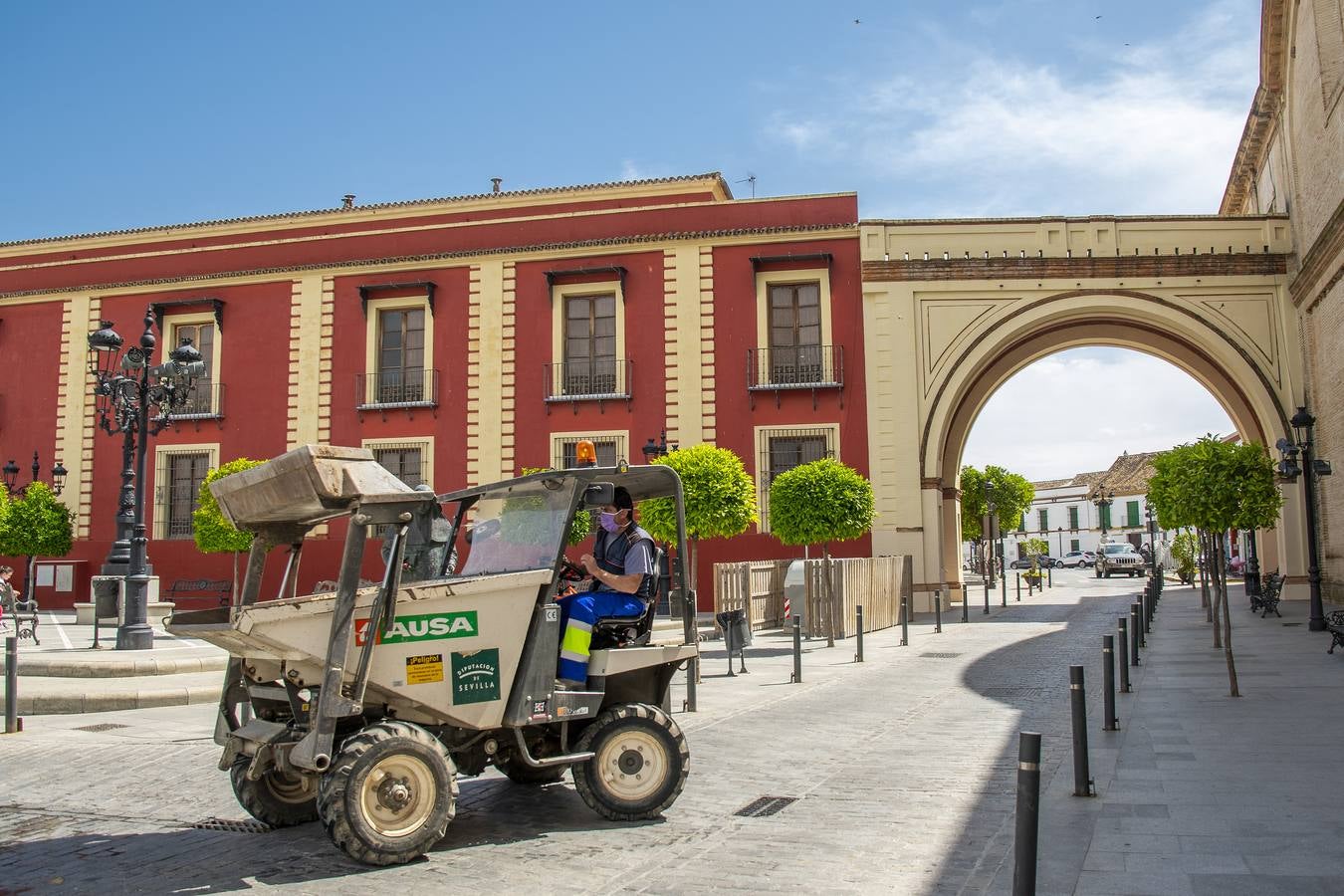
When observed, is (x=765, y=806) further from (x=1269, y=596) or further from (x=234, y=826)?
(x=1269, y=596)

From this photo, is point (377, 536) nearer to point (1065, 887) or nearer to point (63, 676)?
point (1065, 887)

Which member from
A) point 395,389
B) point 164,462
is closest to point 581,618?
point 395,389

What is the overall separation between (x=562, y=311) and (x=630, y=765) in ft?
69.4

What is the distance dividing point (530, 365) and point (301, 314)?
621 centimetres

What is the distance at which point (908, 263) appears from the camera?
82.7 feet

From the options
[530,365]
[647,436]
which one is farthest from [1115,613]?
[530,365]

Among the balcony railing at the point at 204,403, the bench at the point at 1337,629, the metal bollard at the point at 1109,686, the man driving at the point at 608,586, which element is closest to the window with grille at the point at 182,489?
the balcony railing at the point at 204,403

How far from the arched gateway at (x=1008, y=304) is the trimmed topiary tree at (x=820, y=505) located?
16.7 ft

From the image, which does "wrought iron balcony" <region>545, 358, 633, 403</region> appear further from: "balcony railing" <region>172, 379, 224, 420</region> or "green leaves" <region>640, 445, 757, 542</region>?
"balcony railing" <region>172, 379, 224, 420</region>

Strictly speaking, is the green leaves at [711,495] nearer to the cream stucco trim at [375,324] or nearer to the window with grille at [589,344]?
the window with grille at [589,344]

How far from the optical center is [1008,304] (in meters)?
25.1

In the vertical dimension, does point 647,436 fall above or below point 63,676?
above

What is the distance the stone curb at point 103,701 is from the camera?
11398 millimetres

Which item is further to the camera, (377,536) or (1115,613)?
(1115,613)
